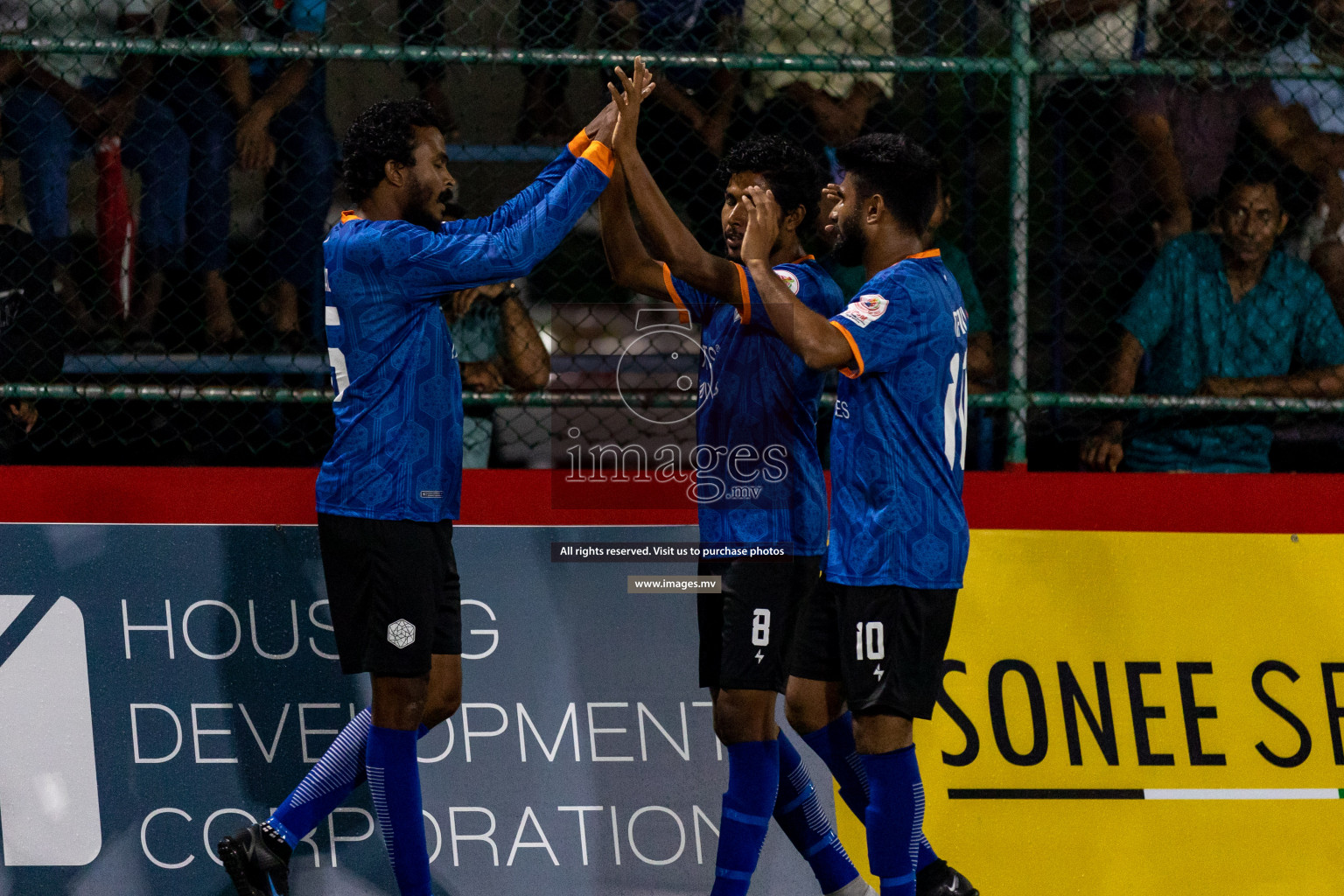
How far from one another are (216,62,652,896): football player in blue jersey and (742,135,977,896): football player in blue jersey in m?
0.64

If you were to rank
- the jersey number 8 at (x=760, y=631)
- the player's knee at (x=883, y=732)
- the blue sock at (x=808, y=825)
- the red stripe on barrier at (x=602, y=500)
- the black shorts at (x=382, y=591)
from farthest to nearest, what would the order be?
the red stripe on barrier at (x=602, y=500) → the blue sock at (x=808, y=825) → the jersey number 8 at (x=760, y=631) → the black shorts at (x=382, y=591) → the player's knee at (x=883, y=732)

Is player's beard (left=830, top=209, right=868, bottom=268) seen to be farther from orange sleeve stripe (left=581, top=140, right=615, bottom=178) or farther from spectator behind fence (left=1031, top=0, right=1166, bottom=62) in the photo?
spectator behind fence (left=1031, top=0, right=1166, bottom=62)

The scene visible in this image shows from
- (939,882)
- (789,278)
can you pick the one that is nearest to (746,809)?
(939,882)

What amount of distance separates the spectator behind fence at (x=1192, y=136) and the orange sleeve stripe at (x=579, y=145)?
2151mm

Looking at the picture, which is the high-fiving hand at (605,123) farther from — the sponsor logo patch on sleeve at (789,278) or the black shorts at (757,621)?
the black shorts at (757,621)

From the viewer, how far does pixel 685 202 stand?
4.59 m

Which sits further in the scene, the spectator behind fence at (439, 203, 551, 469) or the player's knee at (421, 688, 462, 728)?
the spectator behind fence at (439, 203, 551, 469)

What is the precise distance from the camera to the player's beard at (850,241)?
133 inches

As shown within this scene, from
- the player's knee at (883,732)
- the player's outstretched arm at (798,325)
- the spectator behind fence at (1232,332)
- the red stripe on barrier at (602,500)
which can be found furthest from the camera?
the spectator behind fence at (1232,332)

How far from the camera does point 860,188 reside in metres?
3.35

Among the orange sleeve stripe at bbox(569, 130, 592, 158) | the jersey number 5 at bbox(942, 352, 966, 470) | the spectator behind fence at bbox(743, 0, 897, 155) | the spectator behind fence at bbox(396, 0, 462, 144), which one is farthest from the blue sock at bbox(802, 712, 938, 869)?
the spectator behind fence at bbox(396, 0, 462, 144)

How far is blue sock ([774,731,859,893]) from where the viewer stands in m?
3.65

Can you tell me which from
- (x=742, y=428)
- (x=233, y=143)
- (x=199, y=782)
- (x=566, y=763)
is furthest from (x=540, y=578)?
(x=233, y=143)

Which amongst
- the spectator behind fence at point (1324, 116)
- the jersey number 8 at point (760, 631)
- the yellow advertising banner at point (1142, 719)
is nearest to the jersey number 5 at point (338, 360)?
the jersey number 8 at point (760, 631)
